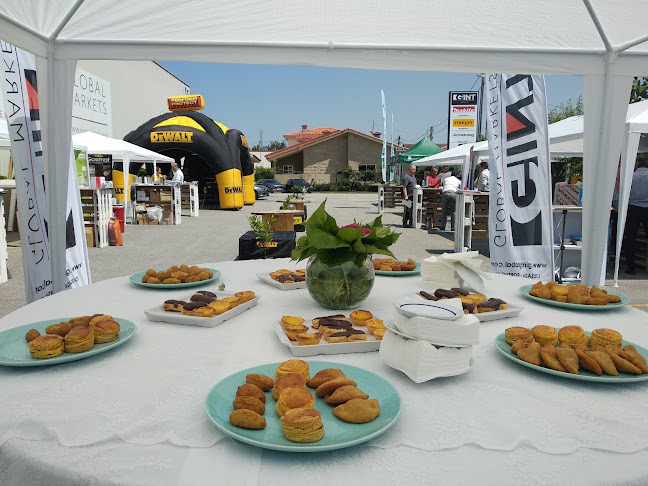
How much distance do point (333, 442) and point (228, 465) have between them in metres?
0.19

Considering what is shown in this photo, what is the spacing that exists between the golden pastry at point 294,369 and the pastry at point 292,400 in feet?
0.39

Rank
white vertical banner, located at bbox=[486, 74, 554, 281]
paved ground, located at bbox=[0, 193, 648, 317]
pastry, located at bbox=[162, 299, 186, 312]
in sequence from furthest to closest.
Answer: paved ground, located at bbox=[0, 193, 648, 317]
white vertical banner, located at bbox=[486, 74, 554, 281]
pastry, located at bbox=[162, 299, 186, 312]

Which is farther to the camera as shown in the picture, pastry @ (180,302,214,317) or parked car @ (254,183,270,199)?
parked car @ (254,183,270,199)

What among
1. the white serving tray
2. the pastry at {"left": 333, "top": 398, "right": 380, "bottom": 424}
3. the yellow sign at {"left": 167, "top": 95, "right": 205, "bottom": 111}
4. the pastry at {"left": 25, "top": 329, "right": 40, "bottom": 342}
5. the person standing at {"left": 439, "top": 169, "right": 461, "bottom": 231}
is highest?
the yellow sign at {"left": 167, "top": 95, "right": 205, "bottom": 111}

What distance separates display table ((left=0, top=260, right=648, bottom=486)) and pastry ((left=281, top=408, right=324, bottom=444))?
30 mm

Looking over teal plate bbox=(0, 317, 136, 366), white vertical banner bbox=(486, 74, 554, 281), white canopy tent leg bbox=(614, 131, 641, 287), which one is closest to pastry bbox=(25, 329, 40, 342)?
teal plate bbox=(0, 317, 136, 366)

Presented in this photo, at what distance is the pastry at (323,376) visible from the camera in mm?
1077

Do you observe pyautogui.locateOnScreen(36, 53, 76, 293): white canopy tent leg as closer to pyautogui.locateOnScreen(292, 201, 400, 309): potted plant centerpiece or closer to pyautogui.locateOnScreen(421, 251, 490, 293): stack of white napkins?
pyautogui.locateOnScreen(292, 201, 400, 309): potted plant centerpiece

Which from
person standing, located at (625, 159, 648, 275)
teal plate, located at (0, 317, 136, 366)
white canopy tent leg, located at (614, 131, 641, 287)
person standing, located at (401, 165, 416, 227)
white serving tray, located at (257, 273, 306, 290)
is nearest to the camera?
teal plate, located at (0, 317, 136, 366)

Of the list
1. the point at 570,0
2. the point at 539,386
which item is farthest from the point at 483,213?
the point at 539,386

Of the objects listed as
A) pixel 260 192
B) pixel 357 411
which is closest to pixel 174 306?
pixel 357 411

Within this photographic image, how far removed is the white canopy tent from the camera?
2.92 meters

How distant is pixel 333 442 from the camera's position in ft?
2.79

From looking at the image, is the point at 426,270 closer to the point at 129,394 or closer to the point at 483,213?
the point at 129,394
